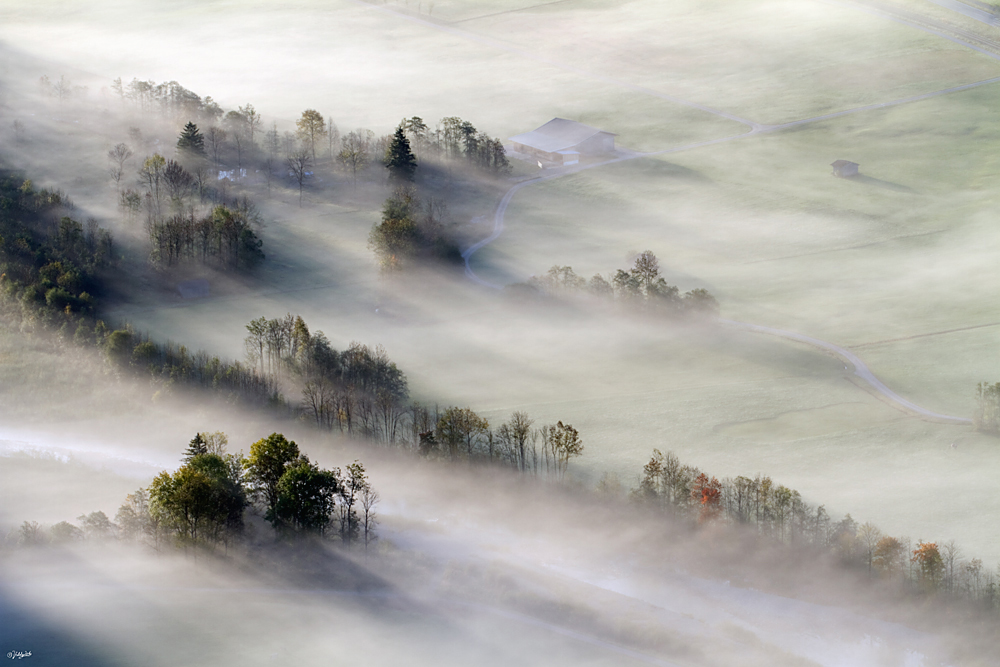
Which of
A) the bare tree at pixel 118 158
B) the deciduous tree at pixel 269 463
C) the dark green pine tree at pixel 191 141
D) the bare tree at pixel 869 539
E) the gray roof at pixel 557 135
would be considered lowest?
the bare tree at pixel 869 539

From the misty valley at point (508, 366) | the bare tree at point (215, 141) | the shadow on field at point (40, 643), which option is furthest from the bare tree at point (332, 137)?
the shadow on field at point (40, 643)

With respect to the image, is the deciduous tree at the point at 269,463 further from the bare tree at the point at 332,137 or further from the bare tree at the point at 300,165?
the bare tree at the point at 332,137

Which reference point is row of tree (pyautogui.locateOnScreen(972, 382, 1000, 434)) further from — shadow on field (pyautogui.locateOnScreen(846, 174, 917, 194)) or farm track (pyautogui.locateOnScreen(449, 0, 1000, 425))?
shadow on field (pyautogui.locateOnScreen(846, 174, 917, 194))

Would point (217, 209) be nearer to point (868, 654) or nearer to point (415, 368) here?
point (415, 368)

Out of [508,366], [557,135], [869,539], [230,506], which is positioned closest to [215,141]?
[557,135]

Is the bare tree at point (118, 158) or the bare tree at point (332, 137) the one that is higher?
the bare tree at point (332, 137)

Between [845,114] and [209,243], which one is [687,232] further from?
[209,243]

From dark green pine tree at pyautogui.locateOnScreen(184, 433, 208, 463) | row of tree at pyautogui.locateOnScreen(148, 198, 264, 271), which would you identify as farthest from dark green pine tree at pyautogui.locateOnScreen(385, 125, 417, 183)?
dark green pine tree at pyautogui.locateOnScreen(184, 433, 208, 463)
